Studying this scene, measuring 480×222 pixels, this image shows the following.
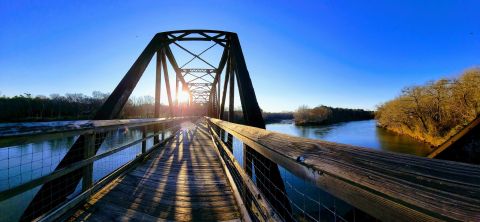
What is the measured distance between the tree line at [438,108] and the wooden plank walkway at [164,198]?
61.3 feet

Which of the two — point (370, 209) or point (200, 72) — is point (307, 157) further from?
point (200, 72)

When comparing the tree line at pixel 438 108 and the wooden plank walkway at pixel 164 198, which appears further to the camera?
the tree line at pixel 438 108

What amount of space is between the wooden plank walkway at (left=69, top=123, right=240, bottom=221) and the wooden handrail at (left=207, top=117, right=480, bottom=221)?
1.84 m

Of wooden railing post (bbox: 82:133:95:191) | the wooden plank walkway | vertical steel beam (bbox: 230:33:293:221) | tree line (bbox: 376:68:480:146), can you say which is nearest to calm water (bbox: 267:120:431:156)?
tree line (bbox: 376:68:480:146)

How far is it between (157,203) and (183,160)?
2650 millimetres

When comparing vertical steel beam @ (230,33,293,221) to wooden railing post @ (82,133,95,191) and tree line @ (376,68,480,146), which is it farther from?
tree line @ (376,68,480,146)

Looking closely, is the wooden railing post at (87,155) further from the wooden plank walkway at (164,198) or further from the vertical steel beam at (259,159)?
the vertical steel beam at (259,159)

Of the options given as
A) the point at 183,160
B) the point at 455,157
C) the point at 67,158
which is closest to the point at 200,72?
the point at 183,160

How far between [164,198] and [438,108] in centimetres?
3022

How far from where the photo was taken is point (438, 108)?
23.6 m

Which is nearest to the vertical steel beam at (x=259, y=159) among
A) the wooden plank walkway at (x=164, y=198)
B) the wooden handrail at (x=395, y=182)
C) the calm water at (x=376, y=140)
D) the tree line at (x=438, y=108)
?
the wooden plank walkway at (x=164, y=198)

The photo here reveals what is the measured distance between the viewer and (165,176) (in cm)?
395

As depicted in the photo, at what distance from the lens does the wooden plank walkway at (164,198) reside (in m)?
2.40

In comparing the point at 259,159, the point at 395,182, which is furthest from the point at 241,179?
the point at 395,182
